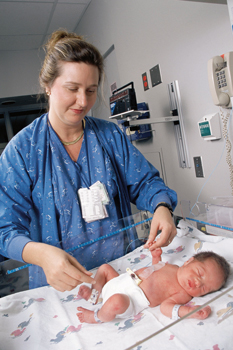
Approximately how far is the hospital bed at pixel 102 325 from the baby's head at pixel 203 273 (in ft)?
0.13

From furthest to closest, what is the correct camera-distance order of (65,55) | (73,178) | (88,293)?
(73,178) < (65,55) < (88,293)

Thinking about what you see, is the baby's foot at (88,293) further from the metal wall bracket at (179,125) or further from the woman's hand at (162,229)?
the metal wall bracket at (179,125)

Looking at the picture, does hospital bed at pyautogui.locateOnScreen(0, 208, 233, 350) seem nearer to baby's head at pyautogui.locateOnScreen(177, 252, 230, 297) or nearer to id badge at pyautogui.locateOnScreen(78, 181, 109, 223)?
baby's head at pyautogui.locateOnScreen(177, 252, 230, 297)

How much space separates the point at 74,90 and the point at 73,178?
39cm

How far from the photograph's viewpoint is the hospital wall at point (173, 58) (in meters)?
1.75

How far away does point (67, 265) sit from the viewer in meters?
Result: 0.86

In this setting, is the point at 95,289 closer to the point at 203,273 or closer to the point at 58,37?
the point at 203,273

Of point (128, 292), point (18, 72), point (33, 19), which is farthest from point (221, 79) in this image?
point (18, 72)

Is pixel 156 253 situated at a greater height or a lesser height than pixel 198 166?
lesser

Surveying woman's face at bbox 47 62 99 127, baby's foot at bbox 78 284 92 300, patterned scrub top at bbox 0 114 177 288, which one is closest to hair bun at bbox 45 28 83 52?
woman's face at bbox 47 62 99 127

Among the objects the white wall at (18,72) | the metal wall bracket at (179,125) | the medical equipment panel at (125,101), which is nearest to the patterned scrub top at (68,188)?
the medical equipment panel at (125,101)

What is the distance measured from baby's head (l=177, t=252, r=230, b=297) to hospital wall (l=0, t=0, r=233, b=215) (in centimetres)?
62

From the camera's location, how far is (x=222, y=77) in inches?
59.2

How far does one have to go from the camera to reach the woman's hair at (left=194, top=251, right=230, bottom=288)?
1.05 m
